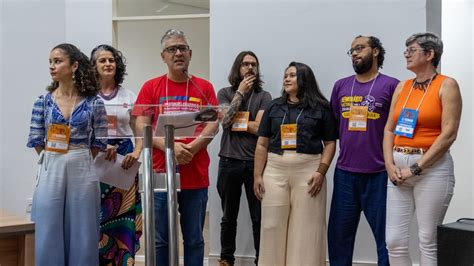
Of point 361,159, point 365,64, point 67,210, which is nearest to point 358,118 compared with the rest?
point 361,159

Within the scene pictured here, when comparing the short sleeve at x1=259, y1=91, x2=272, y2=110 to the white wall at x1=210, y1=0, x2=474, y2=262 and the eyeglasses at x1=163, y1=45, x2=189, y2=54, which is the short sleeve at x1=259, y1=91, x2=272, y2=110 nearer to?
the white wall at x1=210, y1=0, x2=474, y2=262

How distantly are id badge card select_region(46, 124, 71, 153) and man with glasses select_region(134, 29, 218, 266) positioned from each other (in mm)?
503

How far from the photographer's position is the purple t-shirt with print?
2.99 meters

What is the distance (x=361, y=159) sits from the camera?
9.86 feet

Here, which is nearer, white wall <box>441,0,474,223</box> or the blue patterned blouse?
the blue patterned blouse

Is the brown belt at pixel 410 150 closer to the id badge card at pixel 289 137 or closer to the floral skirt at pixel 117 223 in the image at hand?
the id badge card at pixel 289 137

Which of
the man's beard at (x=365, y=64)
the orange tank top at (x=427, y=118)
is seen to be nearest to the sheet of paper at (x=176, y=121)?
the orange tank top at (x=427, y=118)

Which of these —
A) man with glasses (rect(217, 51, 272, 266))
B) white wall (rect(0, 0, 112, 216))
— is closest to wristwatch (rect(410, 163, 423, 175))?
man with glasses (rect(217, 51, 272, 266))

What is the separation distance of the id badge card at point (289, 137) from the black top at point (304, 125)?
2 cm

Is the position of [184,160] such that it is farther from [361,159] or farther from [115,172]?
[361,159]

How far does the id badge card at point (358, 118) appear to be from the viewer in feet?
9.87

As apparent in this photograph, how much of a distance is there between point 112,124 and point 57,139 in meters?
0.65

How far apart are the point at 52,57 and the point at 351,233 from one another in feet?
6.47

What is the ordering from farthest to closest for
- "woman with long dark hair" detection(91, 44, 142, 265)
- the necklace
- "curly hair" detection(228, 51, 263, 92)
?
1. "curly hair" detection(228, 51, 263, 92)
2. the necklace
3. "woman with long dark hair" detection(91, 44, 142, 265)
